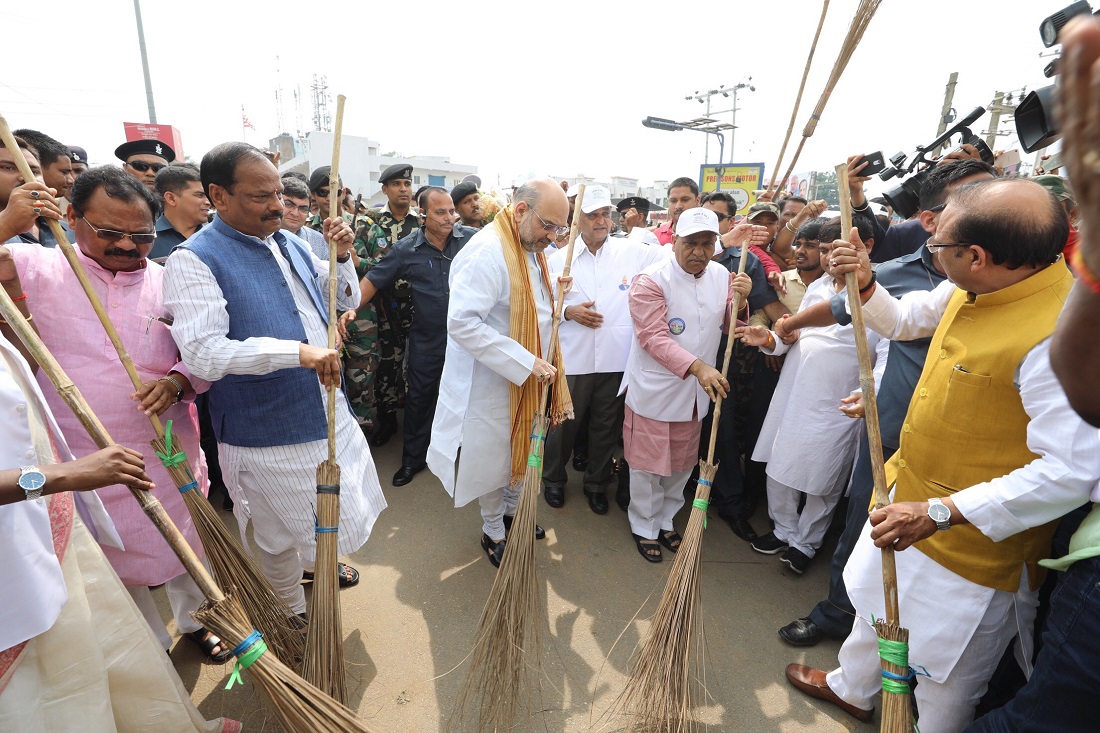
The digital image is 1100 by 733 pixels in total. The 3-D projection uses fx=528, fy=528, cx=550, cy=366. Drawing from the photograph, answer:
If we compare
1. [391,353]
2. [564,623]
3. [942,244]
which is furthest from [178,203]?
[942,244]

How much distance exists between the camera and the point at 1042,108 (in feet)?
6.45

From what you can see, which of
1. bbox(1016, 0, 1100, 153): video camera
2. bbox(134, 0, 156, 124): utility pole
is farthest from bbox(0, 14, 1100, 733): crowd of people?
bbox(134, 0, 156, 124): utility pole

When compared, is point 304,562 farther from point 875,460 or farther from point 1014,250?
point 1014,250

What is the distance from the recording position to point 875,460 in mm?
→ 1670

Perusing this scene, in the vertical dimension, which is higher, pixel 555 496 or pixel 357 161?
pixel 357 161

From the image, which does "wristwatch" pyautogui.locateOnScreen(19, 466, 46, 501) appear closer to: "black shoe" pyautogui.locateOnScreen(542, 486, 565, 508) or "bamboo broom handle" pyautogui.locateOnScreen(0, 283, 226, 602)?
"bamboo broom handle" pyautogui.locateOnScreen(0, 283, 226, 602)

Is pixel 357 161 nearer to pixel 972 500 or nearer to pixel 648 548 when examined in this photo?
pixel 648 548

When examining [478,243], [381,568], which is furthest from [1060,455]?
[381,568]

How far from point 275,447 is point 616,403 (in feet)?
7.56

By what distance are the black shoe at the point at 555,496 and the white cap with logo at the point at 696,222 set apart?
1.99 metres

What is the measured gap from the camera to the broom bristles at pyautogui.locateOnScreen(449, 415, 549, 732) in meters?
2.12

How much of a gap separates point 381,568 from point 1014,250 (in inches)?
125

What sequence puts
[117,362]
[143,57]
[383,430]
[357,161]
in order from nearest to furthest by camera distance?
[117,362] → [383,430] → [143,57] → [357,161]

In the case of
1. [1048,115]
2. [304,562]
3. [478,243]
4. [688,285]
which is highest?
[1048,115]
